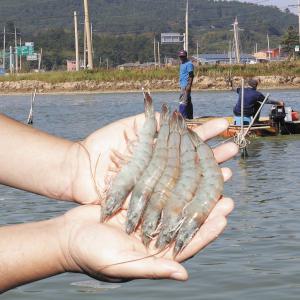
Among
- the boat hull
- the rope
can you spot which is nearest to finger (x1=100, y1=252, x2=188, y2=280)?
the rope

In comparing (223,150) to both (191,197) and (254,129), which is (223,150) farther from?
(254,129)

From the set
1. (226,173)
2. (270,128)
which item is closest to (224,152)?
(226,173)

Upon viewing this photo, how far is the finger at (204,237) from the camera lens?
3062 millimetres

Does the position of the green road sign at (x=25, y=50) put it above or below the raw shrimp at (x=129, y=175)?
above

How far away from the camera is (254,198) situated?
572 inches

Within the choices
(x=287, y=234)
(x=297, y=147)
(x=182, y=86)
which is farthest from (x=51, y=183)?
(x=182, y=86)

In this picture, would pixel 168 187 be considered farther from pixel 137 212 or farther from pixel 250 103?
pixel 250 103

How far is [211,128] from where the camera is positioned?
3334 mm

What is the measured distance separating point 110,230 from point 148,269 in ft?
0.78

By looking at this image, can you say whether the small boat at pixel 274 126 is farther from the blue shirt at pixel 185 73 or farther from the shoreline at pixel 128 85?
the shoreline at pixel 128 85

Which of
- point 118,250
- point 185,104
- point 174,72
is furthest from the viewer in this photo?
point 174,72

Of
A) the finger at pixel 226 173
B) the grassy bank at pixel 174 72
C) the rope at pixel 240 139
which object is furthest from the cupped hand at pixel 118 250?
the grassy bank at pixel 174 72

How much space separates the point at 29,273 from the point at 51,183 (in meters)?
0.40

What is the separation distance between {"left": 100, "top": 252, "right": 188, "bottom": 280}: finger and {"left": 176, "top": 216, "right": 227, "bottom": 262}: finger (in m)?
0.16
